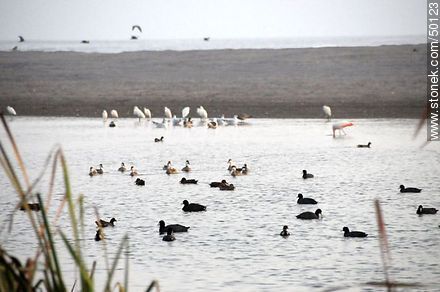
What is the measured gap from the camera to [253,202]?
47.5 ft

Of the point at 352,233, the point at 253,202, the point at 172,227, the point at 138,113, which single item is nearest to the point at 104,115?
the point at 138,113

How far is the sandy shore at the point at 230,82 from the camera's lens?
31.5 meters

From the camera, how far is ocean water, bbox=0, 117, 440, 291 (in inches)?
373

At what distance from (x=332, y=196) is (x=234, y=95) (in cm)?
1872

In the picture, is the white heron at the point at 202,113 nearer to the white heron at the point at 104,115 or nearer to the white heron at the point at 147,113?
the white heron at the point at 147,113

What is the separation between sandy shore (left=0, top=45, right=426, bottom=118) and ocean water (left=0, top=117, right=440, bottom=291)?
3554 mm

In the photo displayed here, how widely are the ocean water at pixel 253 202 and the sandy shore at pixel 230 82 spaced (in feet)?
11.7

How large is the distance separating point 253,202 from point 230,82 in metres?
22.9

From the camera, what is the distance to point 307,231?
11.8 metres

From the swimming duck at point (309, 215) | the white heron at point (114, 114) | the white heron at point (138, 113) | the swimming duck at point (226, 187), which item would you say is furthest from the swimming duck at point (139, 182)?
the white heron at point (114, 114)

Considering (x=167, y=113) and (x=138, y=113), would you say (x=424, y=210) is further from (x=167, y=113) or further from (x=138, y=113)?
(x=138, y=113)

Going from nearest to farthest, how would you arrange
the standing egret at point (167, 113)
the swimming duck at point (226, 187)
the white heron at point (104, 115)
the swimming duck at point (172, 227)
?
the swimming duck at point (172, 227), the swimming duck at point (226, 187), the white heron at point (104, 115), the standing egret at point (167, 113)

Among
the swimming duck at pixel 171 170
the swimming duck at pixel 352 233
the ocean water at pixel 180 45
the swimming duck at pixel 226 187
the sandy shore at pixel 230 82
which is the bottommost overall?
the swimming duck at pixel 352 233

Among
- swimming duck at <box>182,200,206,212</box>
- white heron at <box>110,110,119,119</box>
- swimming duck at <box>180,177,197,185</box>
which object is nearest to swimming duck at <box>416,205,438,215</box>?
swimming duck at <box>182,200,206,212</box>
